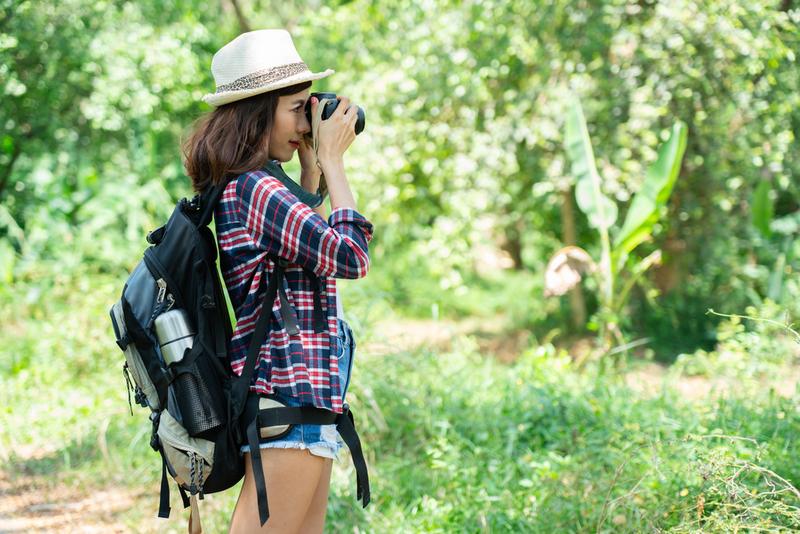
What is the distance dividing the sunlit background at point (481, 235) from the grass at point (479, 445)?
0.02 meters

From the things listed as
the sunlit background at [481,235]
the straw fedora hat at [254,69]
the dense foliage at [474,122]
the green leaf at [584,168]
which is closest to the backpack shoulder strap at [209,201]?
the straw fedora hat at [254,69]

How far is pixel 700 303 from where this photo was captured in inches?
279

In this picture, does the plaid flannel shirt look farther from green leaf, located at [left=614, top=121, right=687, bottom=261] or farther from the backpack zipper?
green leaf, located at [left=614, top=121, right=687, bottom=261]

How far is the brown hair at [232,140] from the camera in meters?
2.11

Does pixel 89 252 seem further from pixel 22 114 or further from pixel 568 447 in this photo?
pixel 568 447

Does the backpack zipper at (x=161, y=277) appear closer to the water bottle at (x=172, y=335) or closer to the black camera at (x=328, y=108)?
the water bottle at (x=172, y=335)

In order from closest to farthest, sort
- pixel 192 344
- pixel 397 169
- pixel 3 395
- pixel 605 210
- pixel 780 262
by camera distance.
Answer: pixel 192 344 < pixel 3 395 < pixel 605 210 < pixel 780 262 < pixel 397 169

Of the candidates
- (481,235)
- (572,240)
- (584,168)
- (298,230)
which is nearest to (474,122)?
(481,235)

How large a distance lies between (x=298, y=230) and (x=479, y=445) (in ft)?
7.91

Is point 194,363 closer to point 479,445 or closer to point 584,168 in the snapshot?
point 479,445

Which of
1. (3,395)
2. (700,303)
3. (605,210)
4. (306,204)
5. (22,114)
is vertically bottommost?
(700,303)

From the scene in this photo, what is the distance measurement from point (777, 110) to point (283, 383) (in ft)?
16.1

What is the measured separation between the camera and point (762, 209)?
620 cm

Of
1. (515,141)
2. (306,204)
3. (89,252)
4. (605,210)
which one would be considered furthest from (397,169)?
(306,204)
